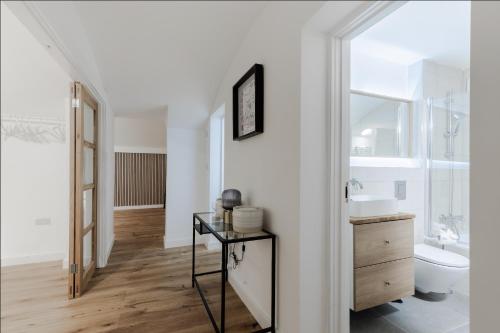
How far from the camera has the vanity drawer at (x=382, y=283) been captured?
162cm

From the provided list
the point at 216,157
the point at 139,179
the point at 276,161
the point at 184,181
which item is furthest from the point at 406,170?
the point at 139,179

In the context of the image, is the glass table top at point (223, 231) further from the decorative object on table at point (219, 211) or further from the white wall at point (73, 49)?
the white wall at point (73, 49)

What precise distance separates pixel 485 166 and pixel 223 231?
1.35 metres

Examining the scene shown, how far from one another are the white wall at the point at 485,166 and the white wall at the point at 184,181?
2912 mm

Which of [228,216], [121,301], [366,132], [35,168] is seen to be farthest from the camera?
[35,168]

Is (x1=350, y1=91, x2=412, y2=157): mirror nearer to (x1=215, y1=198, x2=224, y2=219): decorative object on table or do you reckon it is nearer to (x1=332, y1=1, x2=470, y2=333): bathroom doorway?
(x1=332, y1=1, x2=470, y2=333): bathroom doorway

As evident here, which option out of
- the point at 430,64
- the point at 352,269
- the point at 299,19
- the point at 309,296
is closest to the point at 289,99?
the point at 299,19

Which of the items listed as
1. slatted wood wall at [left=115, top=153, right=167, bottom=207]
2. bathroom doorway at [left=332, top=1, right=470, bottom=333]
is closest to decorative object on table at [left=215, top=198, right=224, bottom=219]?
bathroom doorway at [left=332, top=1, right=470, bottom=333]

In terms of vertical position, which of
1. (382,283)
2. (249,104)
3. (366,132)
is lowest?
(382,283)

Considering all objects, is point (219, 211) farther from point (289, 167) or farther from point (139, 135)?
point (139, 135)

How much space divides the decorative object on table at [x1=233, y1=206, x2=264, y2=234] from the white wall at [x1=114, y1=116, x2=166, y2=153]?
181 inches

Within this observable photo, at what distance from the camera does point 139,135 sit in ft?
21.0

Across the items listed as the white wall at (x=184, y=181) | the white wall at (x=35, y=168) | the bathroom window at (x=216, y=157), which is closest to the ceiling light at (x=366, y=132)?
the bathroom window at (x=216, y=157)

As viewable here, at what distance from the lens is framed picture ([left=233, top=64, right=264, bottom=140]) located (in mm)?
1596
